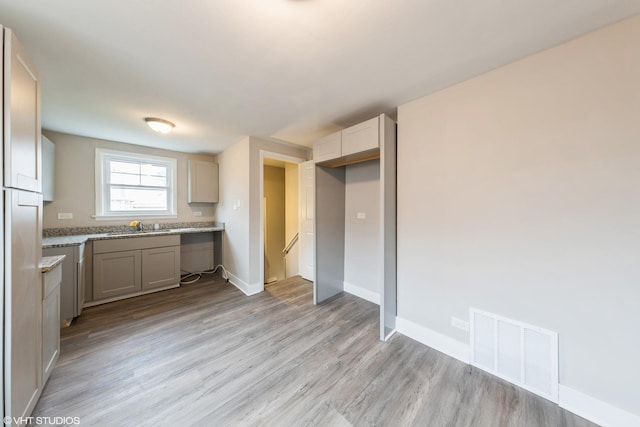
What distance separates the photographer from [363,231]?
3.13 metres

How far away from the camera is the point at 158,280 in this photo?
339 cm

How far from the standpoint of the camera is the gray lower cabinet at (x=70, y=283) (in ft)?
7.73

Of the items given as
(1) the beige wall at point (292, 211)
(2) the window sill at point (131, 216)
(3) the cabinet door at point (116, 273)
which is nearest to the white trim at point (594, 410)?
(1) the beige wall at point (292, 211)

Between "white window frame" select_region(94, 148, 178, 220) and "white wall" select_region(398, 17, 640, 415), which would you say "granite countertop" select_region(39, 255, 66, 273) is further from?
"white wall" select_region(398, 17, 640, 415)

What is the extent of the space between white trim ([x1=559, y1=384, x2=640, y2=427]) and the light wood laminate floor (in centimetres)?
6

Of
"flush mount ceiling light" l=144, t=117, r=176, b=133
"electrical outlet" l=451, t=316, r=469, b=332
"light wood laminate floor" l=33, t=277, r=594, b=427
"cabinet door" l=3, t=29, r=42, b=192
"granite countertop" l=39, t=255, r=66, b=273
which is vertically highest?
"flush mount ceiling light" l=144, t=117, r=176, b=133

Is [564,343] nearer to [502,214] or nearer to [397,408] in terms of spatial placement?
[502,214]

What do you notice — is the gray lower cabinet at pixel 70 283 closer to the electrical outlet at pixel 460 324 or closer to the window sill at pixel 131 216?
the window sill at pixel 131 216

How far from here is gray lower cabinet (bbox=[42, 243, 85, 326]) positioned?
236cm

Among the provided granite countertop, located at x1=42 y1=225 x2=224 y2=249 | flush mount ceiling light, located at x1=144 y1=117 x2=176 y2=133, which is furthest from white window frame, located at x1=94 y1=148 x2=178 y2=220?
flush mount ceiling light, located at x1=144 y1=117 x2=176 y2=133

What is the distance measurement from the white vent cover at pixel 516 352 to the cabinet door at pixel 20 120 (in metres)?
3.19

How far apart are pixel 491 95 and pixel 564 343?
73.9 inches

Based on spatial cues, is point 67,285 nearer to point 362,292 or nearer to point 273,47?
point 273,47

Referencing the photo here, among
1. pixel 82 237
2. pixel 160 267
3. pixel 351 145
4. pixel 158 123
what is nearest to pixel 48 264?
pixel 82 237
